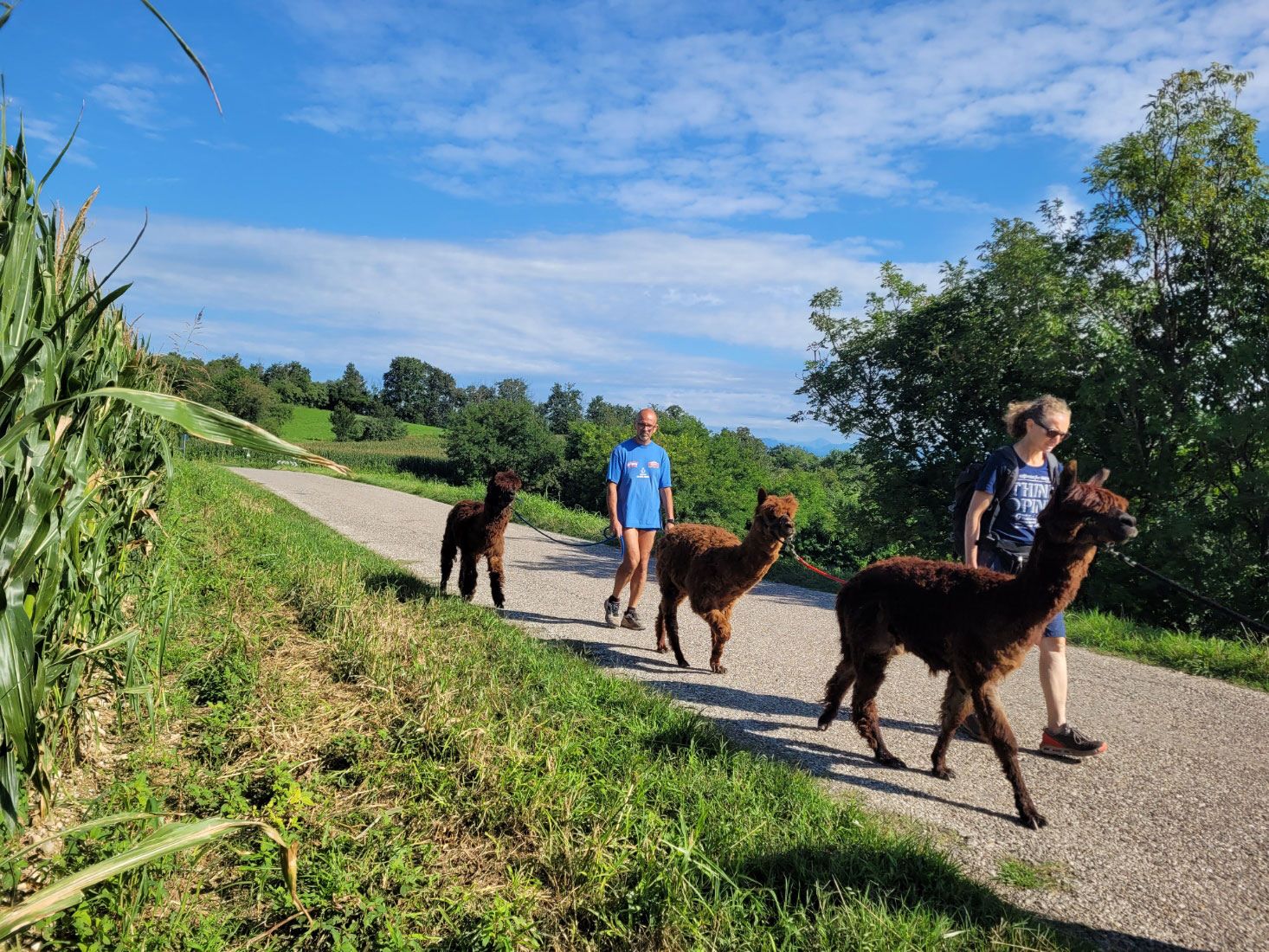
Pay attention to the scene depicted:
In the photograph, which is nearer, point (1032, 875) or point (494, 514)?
point (1032, 875)

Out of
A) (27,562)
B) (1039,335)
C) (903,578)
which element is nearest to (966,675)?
(903,578)

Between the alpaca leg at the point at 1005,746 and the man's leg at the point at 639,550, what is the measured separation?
3.97m

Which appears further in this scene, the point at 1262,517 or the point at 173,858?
the point at 1262,517

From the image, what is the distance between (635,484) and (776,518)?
196 centimetres

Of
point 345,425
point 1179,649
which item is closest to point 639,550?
point 1179,649

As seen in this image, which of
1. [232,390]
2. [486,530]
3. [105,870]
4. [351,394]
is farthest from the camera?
[351,394]

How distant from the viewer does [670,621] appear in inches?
263

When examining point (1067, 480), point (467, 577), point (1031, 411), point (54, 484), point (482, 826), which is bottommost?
point (482, 826)

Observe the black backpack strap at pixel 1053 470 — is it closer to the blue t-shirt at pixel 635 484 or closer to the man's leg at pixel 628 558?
the blue t-shirt at pixel 635 484

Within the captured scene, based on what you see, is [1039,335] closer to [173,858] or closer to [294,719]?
[294,719]

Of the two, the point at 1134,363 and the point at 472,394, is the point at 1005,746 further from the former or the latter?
the point at 472,394

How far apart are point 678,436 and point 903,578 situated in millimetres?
36198

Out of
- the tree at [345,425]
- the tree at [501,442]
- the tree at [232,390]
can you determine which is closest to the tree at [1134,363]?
the tree at [232,390]

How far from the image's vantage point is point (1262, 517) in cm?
1040
